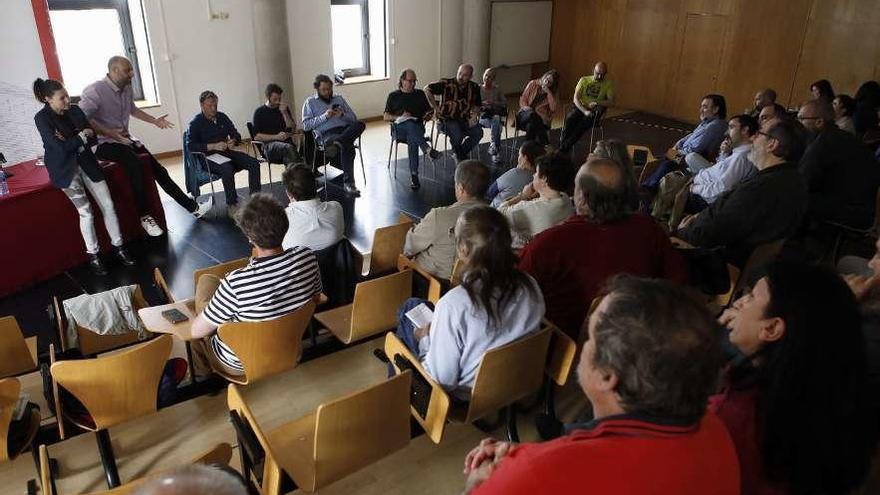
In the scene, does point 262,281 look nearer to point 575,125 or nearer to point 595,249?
point 595,249

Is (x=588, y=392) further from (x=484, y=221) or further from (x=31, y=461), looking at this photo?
(x=31, y=461)

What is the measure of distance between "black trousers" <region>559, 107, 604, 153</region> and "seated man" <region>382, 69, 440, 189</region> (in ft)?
6.45

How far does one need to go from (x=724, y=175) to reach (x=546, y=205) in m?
1.75

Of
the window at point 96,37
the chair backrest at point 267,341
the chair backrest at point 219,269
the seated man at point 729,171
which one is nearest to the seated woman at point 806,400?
the chair backrest at point 267,341

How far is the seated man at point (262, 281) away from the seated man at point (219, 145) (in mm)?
3217

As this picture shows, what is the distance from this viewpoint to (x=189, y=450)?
8.59 ft

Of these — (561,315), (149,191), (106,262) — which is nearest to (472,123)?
(149,191)

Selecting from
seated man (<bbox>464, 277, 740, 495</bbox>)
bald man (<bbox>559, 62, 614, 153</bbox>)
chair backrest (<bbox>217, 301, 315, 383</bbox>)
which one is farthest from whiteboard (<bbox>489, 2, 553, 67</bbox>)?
seated man (<bbox>464, 277, 740, 495</bbox>)

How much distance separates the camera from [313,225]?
3.18 m

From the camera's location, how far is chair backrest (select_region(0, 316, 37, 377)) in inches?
97.2

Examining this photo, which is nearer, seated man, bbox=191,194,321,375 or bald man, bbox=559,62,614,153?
seated man, bbox=191,194,321,375

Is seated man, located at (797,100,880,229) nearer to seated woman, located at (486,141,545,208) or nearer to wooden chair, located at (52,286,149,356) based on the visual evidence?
seated woman, located at (486,141,545,208)

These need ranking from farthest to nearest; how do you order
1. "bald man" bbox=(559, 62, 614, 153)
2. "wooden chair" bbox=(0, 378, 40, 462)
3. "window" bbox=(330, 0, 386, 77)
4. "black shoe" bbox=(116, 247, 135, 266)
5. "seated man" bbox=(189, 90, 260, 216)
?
1. "window" bbox=(330, 0, 386, 77)
2. "bald man" bbox=(559, 62, 614, 153)
3. "seated man" bbox=(189, 90, 260, 216)
4. "black shoe" bbox=(116, 247, 135, 266)
5. "wooden chair" bbox=(0, 378, 40, 462)

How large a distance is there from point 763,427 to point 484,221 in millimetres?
1149
